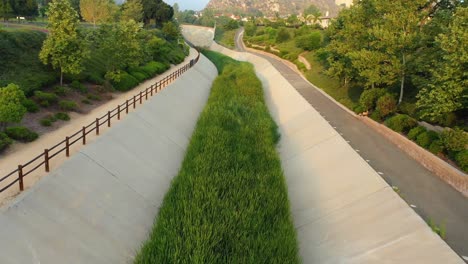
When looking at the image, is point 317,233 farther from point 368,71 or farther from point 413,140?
point 368,71

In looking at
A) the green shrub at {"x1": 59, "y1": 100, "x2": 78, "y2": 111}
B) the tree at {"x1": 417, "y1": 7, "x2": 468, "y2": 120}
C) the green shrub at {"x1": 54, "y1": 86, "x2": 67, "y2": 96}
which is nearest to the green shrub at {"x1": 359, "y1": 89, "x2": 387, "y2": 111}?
the tree at {"x1": 417, "y1": 7, "x2": 468, "y2": 120}

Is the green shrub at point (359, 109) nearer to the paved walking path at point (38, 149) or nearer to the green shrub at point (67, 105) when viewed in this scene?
the paved walking path at point (38, 149)

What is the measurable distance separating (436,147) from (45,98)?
25277mm

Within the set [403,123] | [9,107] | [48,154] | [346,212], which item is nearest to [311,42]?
[403,123]

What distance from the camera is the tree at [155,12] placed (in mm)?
94688

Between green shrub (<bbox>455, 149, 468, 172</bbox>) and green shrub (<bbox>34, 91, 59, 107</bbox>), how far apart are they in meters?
25.4

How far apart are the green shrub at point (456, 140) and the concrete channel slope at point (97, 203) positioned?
15.3 metres

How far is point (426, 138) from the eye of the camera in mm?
23547

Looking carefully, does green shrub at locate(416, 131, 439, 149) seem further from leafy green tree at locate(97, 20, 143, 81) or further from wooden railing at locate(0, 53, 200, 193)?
leafy green tree at locate(97, 20, 143, 81)

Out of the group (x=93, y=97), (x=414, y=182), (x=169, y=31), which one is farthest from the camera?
(x=169, y=31)

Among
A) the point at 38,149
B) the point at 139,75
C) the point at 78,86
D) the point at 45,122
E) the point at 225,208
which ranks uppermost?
the point at 225,208

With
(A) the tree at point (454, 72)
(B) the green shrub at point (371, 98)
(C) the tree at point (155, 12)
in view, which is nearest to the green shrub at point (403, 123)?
(A) the tree at point (454, 72)

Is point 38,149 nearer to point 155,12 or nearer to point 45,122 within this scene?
point 45,122

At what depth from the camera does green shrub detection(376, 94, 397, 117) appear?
30.2 metres
